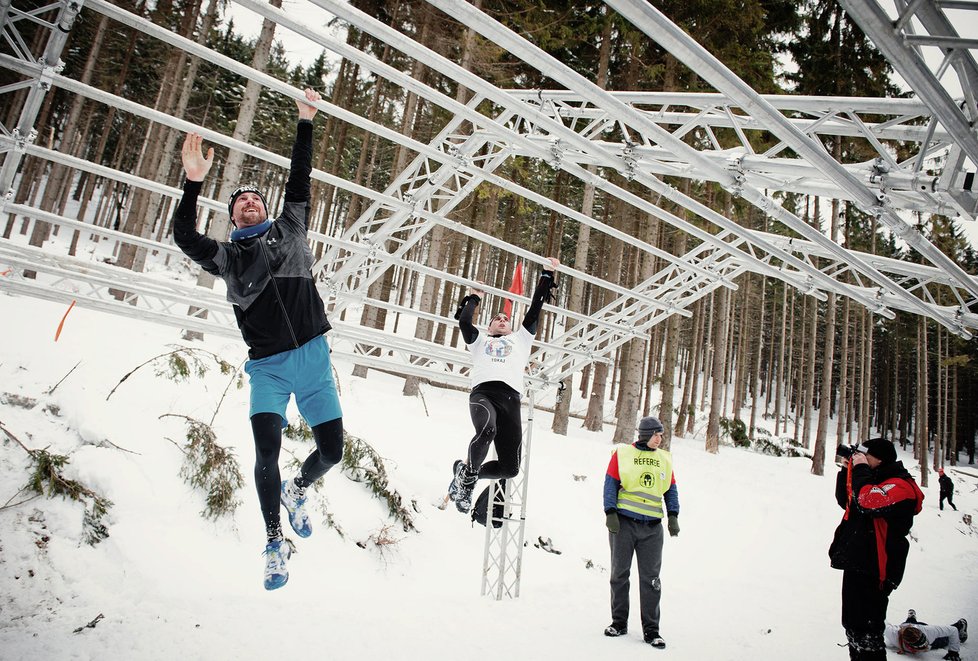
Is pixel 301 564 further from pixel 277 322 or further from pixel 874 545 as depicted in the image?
pixel 874 545

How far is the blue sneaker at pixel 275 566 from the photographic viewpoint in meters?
2.68

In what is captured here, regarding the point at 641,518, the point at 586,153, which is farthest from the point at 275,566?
the point at 586,153

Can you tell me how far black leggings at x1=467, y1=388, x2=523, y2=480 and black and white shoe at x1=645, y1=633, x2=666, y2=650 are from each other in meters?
1.89

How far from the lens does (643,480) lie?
16.7 ft

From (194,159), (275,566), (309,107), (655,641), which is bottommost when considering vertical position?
(655,641)

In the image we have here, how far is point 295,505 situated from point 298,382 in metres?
0.81

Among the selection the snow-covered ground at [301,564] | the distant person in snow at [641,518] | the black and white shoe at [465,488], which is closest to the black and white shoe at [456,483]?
the black and white shoe at [465,488]

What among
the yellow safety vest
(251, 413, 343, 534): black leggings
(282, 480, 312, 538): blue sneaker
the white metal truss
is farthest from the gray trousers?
(251, 413, 343, 534): black leggings

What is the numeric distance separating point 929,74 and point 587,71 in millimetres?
11693

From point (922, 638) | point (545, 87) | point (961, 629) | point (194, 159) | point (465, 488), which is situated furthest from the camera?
point (545, 87)

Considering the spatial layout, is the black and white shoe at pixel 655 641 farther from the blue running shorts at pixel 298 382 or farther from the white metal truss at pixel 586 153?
the blue running shorts at pixel 298 382

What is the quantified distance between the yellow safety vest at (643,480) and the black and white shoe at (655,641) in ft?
3.39

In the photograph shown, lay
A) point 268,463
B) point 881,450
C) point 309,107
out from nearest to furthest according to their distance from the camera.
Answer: point 268,463 → point 309,107 → point 881,450

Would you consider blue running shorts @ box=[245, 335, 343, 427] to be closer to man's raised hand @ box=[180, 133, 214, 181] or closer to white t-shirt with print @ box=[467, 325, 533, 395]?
man's raised hand @ box=[180, 133, 214, 181]
